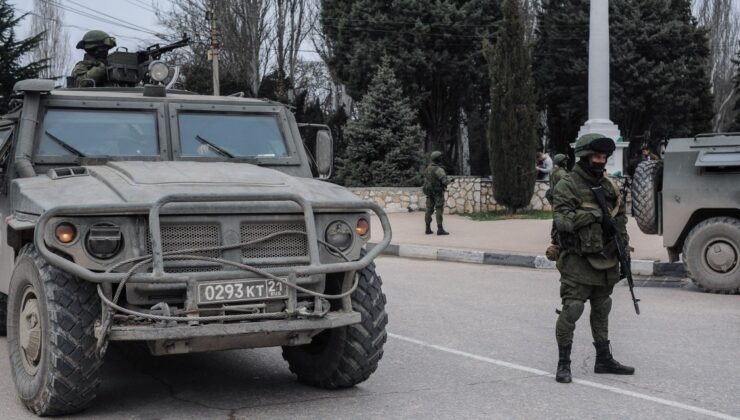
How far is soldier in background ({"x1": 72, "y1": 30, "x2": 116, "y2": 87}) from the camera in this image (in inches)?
352

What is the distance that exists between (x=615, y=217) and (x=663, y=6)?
30.6 m

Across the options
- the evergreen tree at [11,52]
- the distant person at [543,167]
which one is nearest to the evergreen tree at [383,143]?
the distant person at [543,167]

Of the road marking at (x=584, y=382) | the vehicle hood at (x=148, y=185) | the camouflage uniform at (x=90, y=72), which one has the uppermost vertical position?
the camouflage uniform at (x=90, y=72)

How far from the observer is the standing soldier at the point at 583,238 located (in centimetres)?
623

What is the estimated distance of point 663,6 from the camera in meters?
34.5

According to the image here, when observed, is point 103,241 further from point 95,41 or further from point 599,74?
point 599,74

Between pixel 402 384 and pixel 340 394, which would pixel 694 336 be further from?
pixel 340 394

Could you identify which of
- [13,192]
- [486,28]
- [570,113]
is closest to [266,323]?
[13,192]

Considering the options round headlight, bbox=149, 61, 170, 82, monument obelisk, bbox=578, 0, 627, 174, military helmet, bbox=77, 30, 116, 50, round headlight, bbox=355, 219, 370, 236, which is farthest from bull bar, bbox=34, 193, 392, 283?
monument obelisk, bbox=578, 0, 627, 174

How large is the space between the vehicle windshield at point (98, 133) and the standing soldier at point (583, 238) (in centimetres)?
296

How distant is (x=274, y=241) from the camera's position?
5.49 m

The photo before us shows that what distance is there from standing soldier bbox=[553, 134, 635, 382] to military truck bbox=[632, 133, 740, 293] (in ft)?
15.8

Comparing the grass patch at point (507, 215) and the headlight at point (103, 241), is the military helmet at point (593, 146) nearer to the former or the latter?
the headlight at point (103, 241)

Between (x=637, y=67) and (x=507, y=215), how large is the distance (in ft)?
45.3
